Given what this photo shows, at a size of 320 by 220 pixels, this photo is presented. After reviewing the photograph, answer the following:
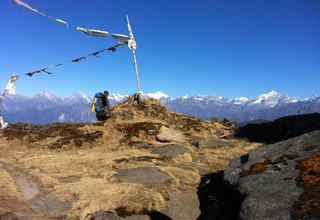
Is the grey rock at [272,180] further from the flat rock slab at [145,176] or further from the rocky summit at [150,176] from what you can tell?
the flat rock slab at [145,176]

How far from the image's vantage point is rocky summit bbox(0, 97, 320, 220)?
11625 mm

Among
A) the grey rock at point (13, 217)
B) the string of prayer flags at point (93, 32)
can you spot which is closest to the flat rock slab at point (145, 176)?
the grey rock at point (13, 217)

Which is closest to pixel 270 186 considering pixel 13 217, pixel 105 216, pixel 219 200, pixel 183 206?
pixel 219 200

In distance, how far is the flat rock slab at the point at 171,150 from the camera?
23.2 m

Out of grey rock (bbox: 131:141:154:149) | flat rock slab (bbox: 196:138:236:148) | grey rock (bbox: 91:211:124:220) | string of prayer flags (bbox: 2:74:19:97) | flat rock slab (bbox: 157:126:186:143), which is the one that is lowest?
grey rock (bbox: 91:211:124:220)

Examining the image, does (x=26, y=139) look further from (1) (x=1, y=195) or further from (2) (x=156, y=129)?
(1) (x=1, y=195)

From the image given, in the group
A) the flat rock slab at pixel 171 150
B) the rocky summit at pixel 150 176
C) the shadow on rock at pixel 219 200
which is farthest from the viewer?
the flat rock slab at pixel 171 150

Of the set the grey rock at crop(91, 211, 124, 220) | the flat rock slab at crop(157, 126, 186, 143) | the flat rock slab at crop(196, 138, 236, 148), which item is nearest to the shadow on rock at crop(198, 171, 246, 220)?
the grey rock at crop(91, 211, 124, 220)

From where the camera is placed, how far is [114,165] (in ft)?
68.1

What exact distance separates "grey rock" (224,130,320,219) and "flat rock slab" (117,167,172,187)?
372cm

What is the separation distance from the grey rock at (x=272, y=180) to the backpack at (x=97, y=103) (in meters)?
19.7

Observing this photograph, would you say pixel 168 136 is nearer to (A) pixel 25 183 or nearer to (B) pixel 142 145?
(B) pixel 142 145

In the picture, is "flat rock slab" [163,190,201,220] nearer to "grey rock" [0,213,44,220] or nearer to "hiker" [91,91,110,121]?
"grey rock" [0,213,44,220]

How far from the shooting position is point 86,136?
2842 cm
